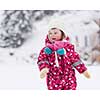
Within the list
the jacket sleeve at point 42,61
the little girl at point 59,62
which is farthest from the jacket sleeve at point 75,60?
the jacket sleeve at point 42,61

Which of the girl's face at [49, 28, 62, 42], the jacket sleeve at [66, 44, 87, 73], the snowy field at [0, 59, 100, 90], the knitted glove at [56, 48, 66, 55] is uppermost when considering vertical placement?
the girl's face at [49, 28, 62, 42]

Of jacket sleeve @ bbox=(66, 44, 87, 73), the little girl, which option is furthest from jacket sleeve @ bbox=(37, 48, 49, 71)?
jacket sleeve @ bbox=(66, 44, 87, 73)

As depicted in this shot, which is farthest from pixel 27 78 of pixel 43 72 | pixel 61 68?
pixel 61 68

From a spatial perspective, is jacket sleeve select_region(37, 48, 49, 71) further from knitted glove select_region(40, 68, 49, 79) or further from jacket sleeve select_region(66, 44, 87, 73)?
jacket sleeve select_region(66, 44, 87, 73)

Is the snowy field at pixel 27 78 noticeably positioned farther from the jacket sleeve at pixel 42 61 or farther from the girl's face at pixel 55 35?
the girl's face at pixel 55 35

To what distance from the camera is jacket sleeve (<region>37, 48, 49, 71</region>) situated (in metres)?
2.77

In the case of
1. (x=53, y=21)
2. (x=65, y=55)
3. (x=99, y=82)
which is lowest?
(x=99, y=82)

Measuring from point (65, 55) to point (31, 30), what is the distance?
0.26 metres

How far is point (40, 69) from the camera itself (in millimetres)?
2779

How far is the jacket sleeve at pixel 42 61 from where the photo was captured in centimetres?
277

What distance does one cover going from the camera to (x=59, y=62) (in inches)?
109

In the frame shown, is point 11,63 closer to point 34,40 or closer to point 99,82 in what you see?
point 34,40
